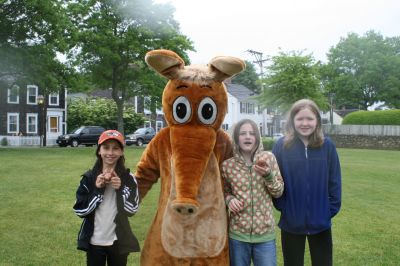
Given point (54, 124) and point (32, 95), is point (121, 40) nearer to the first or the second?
point (32, 95)

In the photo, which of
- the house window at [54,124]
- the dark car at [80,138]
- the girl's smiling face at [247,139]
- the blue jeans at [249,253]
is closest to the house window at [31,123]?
the house window at [54,124]

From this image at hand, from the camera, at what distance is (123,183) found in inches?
129

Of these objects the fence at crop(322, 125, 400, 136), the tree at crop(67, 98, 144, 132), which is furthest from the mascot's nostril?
the tree at crop(67, 98, 144, 132)

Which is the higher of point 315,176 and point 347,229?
point 315,176

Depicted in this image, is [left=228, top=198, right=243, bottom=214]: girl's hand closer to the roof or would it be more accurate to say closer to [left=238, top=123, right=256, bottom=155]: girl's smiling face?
[left=238, top=123, right=256, bottom=155]: girl's smiling face

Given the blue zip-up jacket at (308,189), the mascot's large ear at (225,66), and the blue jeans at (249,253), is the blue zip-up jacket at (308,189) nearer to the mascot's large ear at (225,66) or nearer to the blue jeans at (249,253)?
the blue jeans at (249,253)

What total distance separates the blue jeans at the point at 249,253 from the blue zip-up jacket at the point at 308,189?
31 cm

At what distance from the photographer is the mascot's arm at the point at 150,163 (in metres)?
3.25

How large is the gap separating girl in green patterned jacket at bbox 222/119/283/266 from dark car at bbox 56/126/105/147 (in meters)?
29.2

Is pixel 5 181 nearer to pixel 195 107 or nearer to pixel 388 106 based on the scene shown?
pixel 195 107

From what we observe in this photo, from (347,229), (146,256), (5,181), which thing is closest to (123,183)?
(146,256)

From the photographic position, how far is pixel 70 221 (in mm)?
7543

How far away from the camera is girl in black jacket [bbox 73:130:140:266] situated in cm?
321

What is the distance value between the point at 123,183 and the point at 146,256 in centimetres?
59
